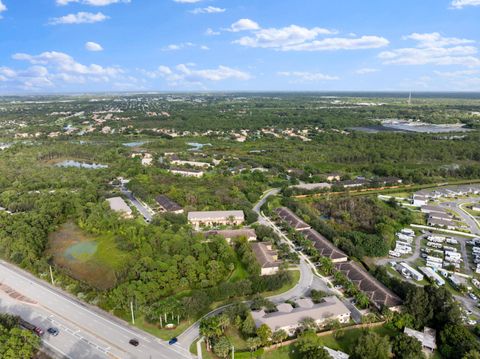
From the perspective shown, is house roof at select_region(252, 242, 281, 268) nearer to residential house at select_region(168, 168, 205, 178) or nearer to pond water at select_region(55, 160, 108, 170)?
residential house at select_region(168, 168, 205, 178)

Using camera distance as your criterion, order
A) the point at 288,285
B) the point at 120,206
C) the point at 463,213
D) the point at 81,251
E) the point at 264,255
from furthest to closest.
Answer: the point at 463,213, the point at 120,206, the point at 81,251, the point at 264,255, the point at 288,285

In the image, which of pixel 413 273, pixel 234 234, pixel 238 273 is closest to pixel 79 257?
pixel 234 234

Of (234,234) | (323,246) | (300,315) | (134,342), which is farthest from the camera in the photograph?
(234,234)

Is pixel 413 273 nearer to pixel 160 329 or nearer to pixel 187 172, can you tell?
pixel 160 329

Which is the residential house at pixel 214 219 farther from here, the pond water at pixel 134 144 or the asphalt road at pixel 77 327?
the pond water at pixel 134 144

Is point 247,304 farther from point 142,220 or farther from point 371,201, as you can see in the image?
point 371,201

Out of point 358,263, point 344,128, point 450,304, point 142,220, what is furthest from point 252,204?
point 344,128

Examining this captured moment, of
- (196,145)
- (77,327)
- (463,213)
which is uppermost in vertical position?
(196,145)
